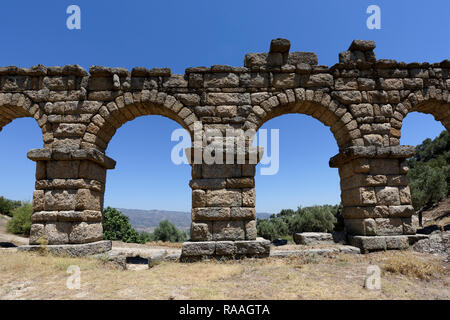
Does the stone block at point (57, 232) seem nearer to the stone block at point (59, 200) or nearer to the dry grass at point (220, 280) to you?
the stone block at point (59, 200)

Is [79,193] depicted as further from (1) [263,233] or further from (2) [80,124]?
(1) [263,233]

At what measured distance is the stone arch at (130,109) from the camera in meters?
6.77

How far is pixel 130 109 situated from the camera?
7.10 m

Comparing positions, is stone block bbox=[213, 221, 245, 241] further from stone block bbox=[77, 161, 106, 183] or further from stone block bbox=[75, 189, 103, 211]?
stone block bbox=[77, 161, 106, 183]

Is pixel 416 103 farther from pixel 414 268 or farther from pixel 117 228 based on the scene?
pixel 117 228

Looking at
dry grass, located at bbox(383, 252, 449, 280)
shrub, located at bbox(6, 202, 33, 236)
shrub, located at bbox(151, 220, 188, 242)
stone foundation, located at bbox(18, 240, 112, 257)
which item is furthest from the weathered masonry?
shrub, located at bbox(151, 220, 188, 242)

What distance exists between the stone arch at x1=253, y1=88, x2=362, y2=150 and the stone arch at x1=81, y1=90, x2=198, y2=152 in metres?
2.01

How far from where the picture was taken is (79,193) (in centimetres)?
638

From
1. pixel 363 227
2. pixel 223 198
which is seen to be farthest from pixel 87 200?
pixel 363 227

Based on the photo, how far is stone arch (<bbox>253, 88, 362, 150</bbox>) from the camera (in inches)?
270

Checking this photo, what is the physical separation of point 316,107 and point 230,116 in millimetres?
2575

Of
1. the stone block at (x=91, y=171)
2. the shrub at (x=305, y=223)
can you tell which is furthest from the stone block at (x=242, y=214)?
the shrub at (x=305, y=223)

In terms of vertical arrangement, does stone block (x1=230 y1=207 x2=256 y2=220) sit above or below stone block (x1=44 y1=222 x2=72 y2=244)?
above

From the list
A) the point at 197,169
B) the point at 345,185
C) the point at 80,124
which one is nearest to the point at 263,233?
the point at 345,185
